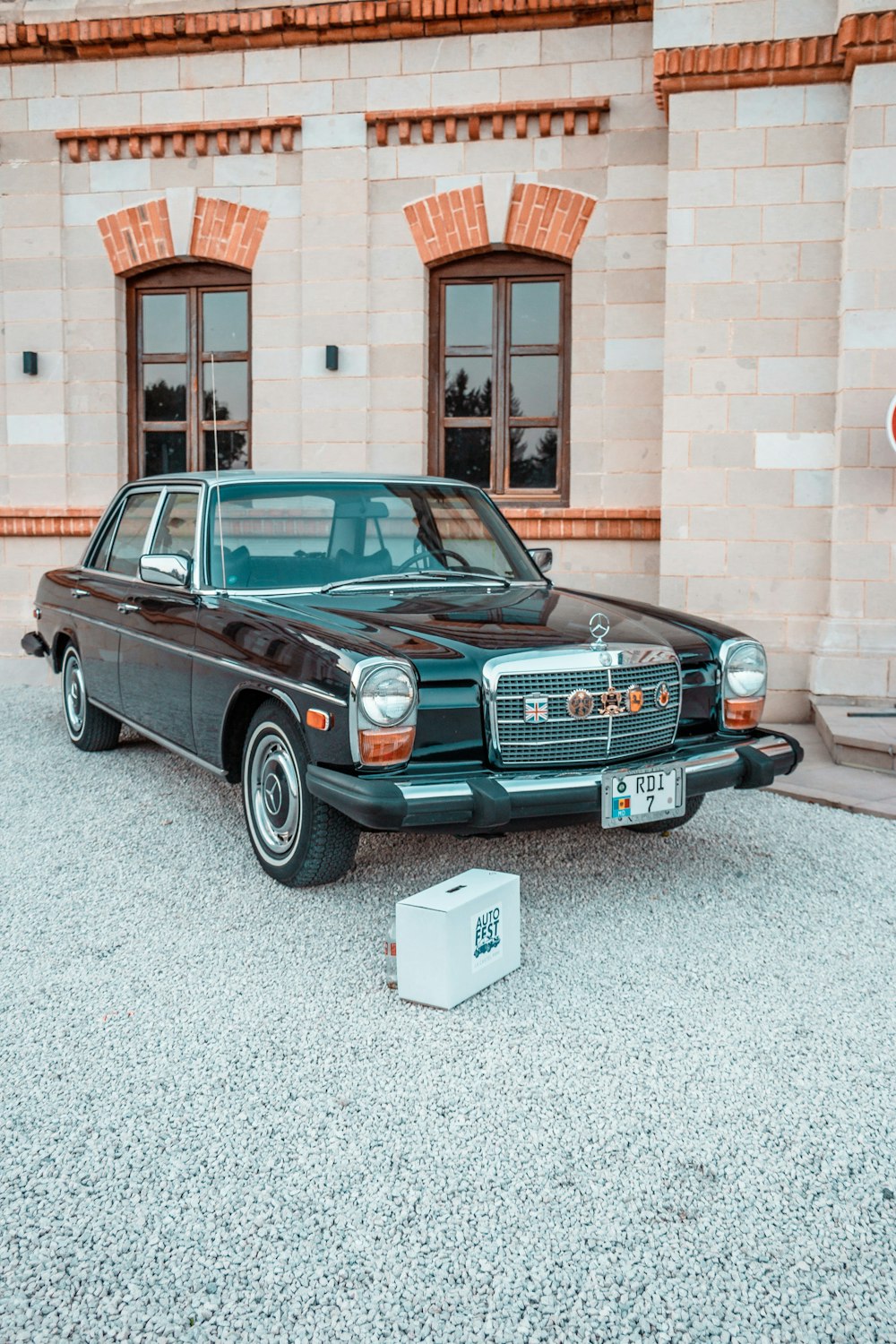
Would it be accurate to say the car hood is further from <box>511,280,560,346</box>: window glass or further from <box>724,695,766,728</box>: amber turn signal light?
<box>511,280,560,346</box>: window glass

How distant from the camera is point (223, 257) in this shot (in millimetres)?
9656

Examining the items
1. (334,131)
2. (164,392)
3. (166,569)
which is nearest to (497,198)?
(334,131)

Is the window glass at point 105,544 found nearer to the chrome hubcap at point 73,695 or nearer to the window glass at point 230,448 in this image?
the chrome hubcap at point 73,695

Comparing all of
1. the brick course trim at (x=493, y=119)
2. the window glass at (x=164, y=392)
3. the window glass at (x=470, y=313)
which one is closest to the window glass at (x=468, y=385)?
the window glass at (x=470, y=313)

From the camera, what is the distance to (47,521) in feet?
32.8

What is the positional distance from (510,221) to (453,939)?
23.7 feet

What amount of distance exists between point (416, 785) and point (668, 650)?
1204mm

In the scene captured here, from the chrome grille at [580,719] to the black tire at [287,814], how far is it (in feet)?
2.30

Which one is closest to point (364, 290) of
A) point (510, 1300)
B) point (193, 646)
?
point (193, 646)

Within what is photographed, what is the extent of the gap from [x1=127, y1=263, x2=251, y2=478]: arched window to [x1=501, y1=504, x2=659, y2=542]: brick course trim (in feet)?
8.61

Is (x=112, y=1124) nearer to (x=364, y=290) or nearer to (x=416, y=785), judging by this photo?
(x=416, y=785)

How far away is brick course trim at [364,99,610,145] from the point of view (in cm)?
892

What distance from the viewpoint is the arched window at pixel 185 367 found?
10.0 m

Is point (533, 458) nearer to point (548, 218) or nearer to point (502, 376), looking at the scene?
point (502, 376)
